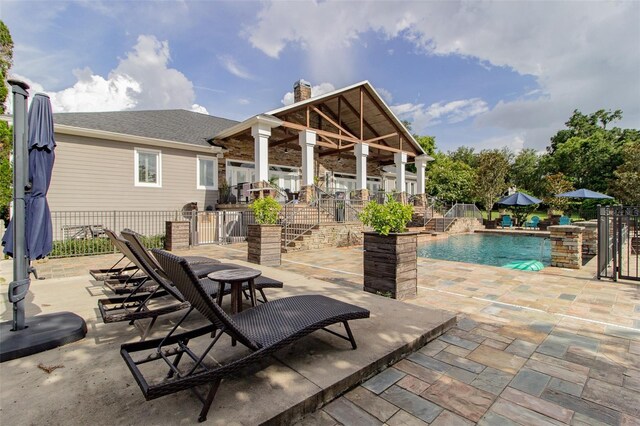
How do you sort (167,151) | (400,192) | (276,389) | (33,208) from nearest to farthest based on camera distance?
(276,389) < (33,208) < (167,151) < (400,192)

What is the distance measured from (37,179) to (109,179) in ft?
34.8

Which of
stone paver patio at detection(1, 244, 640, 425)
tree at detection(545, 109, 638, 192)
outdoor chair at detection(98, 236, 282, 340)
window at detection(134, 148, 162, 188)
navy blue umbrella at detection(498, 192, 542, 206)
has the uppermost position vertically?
tree at detection(545, 109, 638, 192)

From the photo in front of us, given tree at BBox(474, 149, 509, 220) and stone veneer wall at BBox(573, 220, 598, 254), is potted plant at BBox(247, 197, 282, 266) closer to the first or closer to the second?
stone veneer wall at BBox(573, 220, 598, 254)

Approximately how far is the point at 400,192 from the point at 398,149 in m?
2.89

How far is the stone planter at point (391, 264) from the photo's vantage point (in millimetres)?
4547

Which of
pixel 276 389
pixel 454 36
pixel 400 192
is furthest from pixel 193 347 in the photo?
pixel 400 192

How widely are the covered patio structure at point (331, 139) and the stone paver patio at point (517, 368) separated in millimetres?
10168

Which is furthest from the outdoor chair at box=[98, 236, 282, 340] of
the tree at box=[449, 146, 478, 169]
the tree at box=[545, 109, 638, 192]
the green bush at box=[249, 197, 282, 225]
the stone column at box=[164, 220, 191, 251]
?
the tree at box=[449, 146, 478, 169]

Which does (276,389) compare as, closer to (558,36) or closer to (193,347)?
(193,347)

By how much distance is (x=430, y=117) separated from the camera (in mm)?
43562

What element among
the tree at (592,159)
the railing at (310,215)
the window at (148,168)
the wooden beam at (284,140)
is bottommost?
the railing at (310,215)

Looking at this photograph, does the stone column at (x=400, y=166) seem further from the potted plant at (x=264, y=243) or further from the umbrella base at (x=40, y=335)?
the umbrella base at (x=40, y=335)

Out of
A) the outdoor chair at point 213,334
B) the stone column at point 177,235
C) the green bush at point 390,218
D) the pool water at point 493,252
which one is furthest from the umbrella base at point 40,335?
the pool water at point 493,252

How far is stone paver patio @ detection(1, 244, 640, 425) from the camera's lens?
2.03 metres
